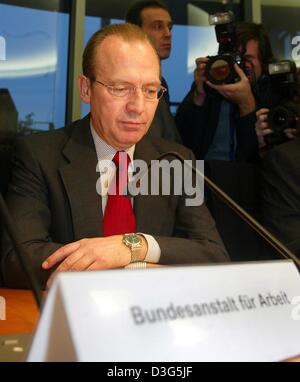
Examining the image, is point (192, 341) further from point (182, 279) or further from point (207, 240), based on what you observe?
point (207, 240)

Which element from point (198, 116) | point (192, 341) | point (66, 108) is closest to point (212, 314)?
point (192, 341)

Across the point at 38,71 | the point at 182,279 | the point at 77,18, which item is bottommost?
the point at 182,279

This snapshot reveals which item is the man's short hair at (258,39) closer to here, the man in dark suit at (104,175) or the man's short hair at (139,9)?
the man's short hair at (139,9)

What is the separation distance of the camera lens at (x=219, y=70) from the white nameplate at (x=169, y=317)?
1.49m

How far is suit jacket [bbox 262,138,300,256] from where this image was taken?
5.49 ft

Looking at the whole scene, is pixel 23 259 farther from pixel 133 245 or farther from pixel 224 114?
pixel 224 114

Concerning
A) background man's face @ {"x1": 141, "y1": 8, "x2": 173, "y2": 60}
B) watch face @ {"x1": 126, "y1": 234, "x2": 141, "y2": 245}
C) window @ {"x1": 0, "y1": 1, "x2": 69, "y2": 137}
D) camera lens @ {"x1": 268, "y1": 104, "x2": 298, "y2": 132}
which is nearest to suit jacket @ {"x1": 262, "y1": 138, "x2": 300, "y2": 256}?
camera lens @ {"x1": 268, "y1": 104, "x2": 298, "y2": 132}

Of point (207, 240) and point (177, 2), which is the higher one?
point (177, 2)

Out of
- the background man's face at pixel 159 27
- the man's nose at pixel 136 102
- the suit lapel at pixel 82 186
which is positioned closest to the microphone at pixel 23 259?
the suit lapel at pixel 82 186

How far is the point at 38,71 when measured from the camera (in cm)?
342

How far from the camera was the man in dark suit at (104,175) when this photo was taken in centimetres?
130

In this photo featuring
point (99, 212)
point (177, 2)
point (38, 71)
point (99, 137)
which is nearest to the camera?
point (99, 212)

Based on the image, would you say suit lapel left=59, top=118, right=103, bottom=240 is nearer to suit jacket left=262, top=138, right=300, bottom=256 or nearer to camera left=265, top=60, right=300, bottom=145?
suit jacket left=262, top=138, right=300, bottom=256

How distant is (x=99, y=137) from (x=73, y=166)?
133 millimetres
